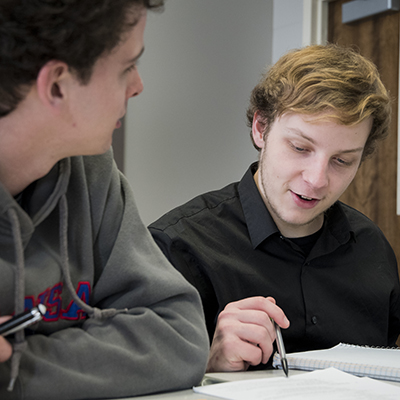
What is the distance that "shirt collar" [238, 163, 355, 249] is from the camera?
1.32 meters

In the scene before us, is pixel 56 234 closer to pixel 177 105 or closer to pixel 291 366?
pixel 291 366

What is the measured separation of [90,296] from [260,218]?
643 mm

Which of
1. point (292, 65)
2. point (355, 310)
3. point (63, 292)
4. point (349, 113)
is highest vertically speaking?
point (292, 65)

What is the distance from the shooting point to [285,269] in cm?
131

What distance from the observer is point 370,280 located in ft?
4.64

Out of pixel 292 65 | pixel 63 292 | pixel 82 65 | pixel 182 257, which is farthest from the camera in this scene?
pixel 292 65

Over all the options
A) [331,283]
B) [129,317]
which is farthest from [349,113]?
[129,317]

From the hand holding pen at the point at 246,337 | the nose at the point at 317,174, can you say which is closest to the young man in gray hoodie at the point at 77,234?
the hand holding pen at the point at 246,337

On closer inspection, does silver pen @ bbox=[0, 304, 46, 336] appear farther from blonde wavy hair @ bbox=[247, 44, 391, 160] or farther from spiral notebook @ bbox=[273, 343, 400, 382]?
blonde wavy hair @ bbox=[247, 44, 391, 160]

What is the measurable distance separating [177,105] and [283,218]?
1163 mm

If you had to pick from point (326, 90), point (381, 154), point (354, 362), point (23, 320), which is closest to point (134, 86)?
point (23, 320)

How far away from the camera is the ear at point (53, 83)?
0.62m

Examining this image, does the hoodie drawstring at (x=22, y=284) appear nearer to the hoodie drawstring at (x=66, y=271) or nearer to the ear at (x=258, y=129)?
the hoodie drawstring at (x=66, y=271)

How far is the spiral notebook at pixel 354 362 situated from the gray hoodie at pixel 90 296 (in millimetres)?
223
